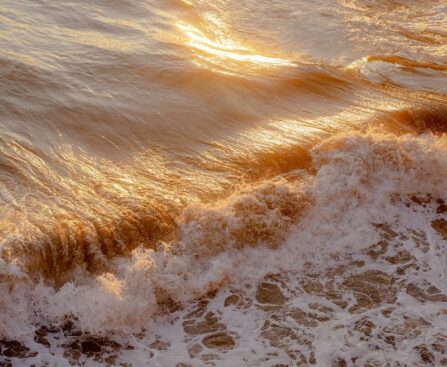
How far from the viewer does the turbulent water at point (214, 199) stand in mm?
5832

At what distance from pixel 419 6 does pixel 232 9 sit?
5.06 metres

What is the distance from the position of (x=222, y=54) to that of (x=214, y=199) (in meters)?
4.91

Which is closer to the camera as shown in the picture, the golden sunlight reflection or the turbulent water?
the turbulent water

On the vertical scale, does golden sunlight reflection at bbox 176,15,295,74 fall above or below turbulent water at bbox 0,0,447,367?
above

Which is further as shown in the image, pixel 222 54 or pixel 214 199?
pixel 222 54

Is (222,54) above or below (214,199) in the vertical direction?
above

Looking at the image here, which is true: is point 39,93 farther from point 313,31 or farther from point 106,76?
point 313,31

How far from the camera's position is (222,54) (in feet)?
37.5

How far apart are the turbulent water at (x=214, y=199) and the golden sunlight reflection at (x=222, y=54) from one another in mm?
61

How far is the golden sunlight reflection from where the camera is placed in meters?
10.9

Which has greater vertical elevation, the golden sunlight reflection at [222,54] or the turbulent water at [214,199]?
the golden sunlight reflection at [222,54]

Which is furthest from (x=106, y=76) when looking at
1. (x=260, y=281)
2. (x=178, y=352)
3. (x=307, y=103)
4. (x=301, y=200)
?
(x=178, y=352)

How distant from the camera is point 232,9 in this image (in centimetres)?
1426

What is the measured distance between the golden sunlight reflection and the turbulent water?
0.20 ft
